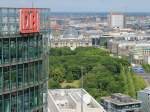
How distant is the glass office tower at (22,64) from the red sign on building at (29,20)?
94mm

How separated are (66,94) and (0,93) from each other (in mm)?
28901

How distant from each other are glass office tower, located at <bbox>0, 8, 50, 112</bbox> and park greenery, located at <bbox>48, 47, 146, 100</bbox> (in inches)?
1585

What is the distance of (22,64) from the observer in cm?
2289

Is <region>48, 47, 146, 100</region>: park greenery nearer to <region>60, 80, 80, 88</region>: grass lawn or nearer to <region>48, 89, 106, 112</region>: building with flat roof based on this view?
<region>60, 80, 80, 88</region>: grass lawn

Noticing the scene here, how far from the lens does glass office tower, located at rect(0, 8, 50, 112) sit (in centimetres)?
2177

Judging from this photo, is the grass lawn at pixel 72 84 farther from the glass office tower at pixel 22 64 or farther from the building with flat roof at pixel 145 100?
the glass office tower at pixel 22 64

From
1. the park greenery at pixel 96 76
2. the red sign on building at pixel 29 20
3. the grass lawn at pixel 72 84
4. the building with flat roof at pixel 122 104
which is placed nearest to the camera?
the red sign on building at pixel 29 20

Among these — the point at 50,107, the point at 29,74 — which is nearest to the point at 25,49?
the point at 29,74

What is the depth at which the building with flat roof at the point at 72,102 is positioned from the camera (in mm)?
41013

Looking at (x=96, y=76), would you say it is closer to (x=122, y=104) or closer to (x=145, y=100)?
(x=145, y=100)

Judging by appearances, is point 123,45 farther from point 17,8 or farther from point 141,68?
point 17,8

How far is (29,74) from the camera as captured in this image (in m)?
23.5

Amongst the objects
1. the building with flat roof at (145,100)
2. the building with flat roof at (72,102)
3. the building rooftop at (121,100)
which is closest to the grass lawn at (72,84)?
the building with flat roof at (145,100)

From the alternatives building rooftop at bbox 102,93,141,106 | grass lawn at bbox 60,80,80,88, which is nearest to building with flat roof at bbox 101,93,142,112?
building rooftop at bbox 102,93,141,106
